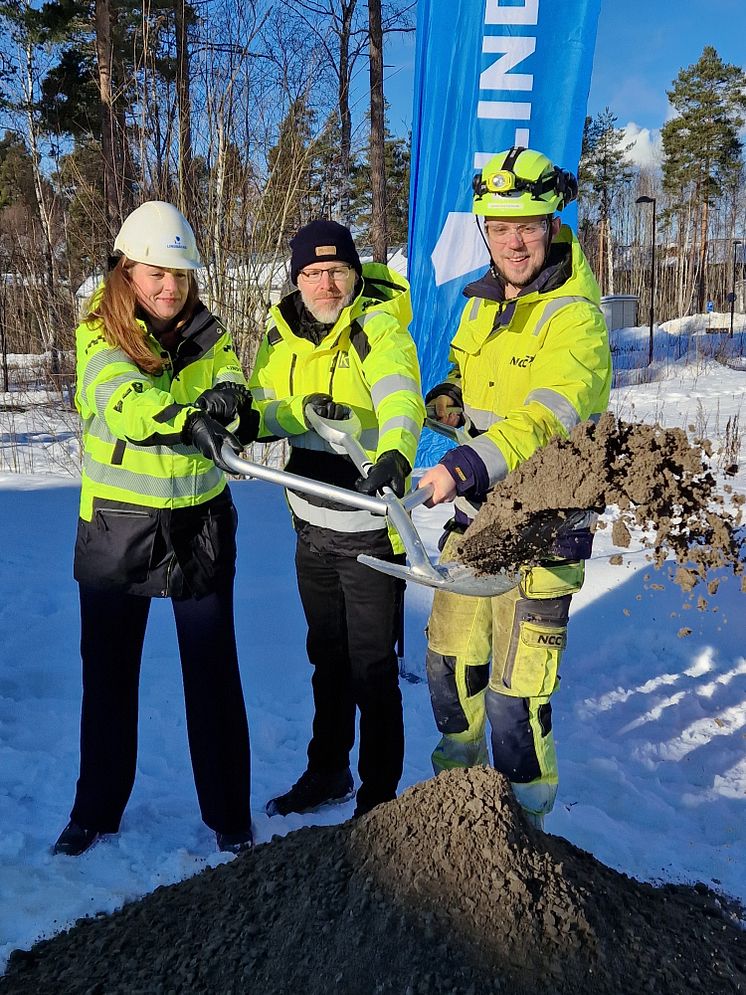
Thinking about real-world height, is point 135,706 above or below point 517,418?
below

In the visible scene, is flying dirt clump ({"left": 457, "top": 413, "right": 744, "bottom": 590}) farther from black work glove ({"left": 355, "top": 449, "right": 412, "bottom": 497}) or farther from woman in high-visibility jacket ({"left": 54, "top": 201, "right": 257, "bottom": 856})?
woman in high-visibility jacket ({"left": 54, "top": 201, "right": 257, "bottom": 856})

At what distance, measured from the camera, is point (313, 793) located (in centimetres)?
293

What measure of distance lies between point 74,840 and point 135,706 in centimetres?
46

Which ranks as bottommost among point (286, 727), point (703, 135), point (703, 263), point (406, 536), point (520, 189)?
point (286, 727)

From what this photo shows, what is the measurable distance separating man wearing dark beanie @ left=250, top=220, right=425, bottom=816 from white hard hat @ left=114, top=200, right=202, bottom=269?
15.0 inches

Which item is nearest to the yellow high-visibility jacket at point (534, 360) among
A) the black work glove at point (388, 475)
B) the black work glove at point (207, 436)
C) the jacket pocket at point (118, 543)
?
the black work glove at point (388, 475)

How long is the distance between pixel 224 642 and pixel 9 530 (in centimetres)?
371

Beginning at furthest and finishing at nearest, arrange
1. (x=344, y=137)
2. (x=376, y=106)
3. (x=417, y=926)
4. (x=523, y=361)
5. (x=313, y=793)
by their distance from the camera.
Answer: (x=376, y=106) < (x=344, y=137) < (x=313, y=793) < (x=523, y=361) < (x=417, y=926)

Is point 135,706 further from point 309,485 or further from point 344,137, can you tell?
Answer: point 344,137

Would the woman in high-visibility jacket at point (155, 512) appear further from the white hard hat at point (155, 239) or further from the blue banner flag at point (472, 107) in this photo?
the blue banner flag at point (472, 107)

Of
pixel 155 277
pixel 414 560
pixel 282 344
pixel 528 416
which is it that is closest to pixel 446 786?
pixel 414 560

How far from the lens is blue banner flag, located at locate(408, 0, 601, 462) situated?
6305 millimetres

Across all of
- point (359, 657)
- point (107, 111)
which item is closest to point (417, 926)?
point (359, 657)

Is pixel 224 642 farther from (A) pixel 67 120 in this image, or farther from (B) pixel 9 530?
(A) pixel 67 120
